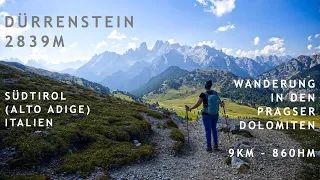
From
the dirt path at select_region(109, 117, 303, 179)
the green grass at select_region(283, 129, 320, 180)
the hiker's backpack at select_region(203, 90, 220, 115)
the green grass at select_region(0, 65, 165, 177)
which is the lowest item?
the green grass at select_region(283, 129, 320, 180)

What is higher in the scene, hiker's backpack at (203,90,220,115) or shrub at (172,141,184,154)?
hiker's backpack at (203,90,220,115)

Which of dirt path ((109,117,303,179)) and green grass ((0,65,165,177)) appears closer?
dirt path ((109,117,303,179))

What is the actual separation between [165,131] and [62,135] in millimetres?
17076

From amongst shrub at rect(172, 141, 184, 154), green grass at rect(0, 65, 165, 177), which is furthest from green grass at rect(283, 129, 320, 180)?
green grass at rect(0, 65, 165, 177)

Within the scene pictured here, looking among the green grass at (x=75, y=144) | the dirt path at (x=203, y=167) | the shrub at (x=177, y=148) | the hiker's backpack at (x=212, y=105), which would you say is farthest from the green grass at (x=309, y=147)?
the green grass at (x=75, y=144)

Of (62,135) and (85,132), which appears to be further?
(85,132)

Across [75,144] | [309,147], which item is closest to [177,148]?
[75,144]

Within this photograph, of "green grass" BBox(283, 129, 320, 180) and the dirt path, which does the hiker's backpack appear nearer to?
the dirt path

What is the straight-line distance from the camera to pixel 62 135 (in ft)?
77.7

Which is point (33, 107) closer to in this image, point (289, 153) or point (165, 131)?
point (165, 131)

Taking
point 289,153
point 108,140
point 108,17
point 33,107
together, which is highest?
point 108,17

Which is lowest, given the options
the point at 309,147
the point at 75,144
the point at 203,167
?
the point at 309,147

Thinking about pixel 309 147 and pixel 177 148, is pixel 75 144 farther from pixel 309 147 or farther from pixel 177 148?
pixel 309 147

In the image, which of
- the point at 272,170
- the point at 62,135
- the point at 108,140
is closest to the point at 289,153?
the point at 272,170
